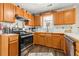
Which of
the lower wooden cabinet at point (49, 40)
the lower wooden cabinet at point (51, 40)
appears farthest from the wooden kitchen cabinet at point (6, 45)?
the lower wooden cabinet at point (49, 40)

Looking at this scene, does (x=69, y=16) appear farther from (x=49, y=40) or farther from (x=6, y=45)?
(x=6, y=45)

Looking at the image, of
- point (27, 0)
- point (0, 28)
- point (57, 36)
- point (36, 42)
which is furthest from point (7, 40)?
point (36, 42)

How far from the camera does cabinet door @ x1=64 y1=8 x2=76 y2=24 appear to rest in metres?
5.44

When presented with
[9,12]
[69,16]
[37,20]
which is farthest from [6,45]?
[37,20]

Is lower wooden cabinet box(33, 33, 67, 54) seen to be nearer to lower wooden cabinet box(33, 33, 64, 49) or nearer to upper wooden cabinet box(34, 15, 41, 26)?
lower wooden cabinet box(33, 33, 64, 49)

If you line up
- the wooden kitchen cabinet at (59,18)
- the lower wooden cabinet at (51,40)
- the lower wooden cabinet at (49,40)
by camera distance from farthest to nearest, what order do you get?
1. the wooden kitchen cabinet at (59,18)
2. the lower wooden cabinet at (49,40)
3. the lower wooden cabinet at (51,40)

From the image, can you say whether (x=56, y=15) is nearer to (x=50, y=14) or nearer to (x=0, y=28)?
(x=50, y=14)

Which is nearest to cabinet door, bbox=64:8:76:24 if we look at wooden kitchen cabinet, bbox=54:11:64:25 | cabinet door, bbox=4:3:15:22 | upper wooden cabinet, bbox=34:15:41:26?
wooden kitchen cabinet, bbox=54:11:64:25

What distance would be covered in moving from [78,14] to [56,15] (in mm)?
2668

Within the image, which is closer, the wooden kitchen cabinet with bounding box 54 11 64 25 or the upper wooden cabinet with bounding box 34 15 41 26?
the wooden kitchen cabinet with bounding box 54 11 64 25

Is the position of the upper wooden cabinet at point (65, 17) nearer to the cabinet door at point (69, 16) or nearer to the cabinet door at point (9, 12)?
the cabinet door at point (69, 16)

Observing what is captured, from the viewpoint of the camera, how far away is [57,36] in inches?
207

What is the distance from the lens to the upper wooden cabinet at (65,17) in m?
5.47

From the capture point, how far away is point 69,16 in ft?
18.3
